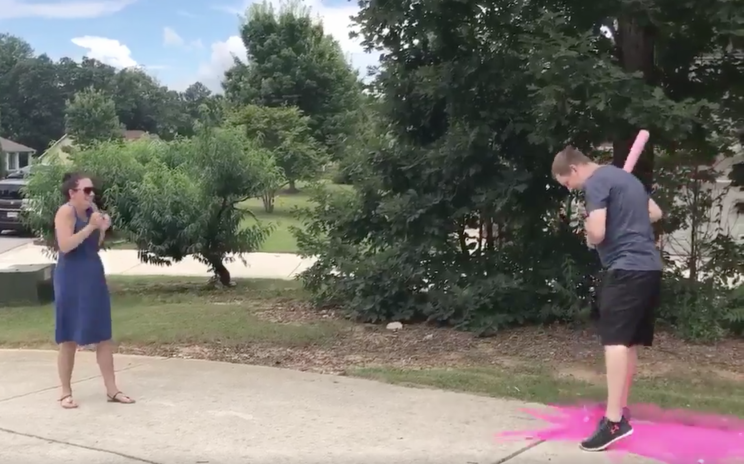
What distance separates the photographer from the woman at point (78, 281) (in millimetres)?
5402

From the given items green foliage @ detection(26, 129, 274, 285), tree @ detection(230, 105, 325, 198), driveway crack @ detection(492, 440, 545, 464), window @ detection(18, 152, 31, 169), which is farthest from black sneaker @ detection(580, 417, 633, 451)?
window @ detection(18, 152, 31, 169)

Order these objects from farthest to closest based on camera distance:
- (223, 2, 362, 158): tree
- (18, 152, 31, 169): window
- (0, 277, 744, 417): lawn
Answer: (18, 152, 31, 169): window → (223, 2, 362, 158): tree → (0, 277, 744, 417): lawn

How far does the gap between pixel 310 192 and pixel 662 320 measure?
4.38 meters

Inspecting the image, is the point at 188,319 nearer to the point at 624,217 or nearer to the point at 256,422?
the point at 256,422

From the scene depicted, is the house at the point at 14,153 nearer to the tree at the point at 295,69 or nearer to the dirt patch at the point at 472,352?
the tree at the point at 295,69

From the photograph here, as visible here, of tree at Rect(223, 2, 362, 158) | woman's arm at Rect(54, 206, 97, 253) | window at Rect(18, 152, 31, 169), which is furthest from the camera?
window at Rect(18, 152, 31, 169)

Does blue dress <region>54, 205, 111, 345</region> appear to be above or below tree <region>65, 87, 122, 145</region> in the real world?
below

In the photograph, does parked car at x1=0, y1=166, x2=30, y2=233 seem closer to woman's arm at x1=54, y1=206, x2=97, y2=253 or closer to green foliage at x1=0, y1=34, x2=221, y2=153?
woman's arm at x1=54, y1=206, x2=97, y2=253

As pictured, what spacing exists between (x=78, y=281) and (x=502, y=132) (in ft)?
14.2

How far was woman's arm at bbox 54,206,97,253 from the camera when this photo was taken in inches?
210

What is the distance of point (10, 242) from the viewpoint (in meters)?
19.1

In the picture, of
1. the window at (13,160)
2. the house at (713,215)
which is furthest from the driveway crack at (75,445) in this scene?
the window at (13,160)

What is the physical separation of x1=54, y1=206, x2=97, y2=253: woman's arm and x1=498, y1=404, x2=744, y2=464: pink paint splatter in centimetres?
292

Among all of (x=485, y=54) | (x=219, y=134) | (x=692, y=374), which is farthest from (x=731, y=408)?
(x=219, y=134)
